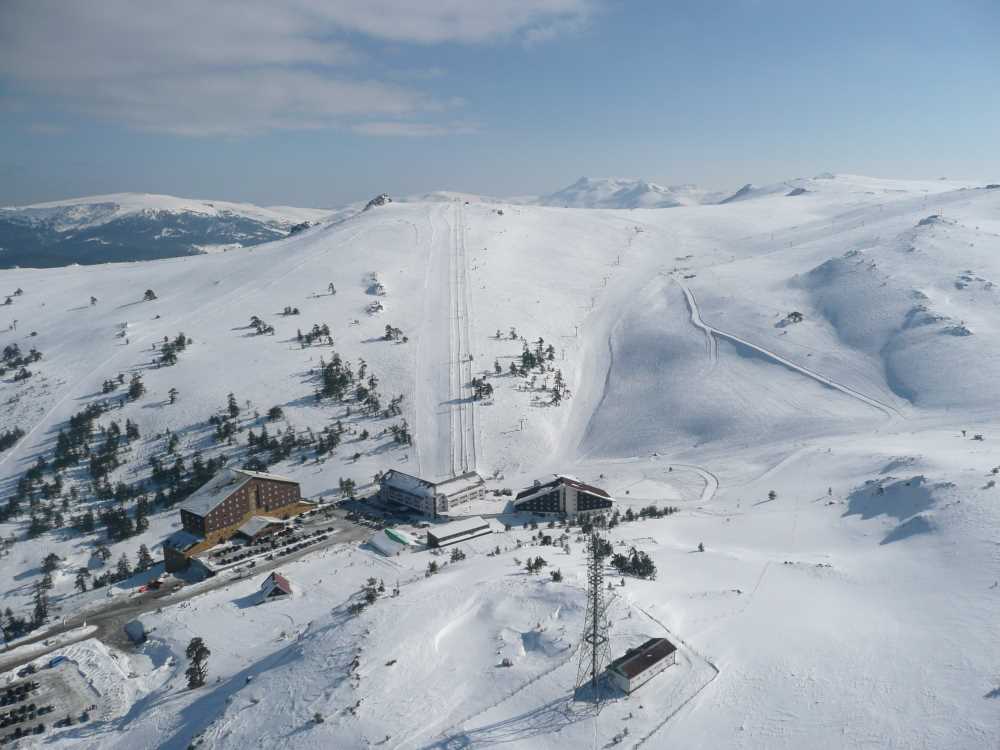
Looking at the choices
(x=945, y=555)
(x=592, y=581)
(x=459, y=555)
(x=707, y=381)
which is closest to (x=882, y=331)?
(x=707, y=381)

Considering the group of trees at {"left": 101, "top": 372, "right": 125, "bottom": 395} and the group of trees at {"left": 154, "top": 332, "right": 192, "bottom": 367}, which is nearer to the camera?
the group of trees at {"left": 101, "top": 372, "right": 125, "bottom": 395}

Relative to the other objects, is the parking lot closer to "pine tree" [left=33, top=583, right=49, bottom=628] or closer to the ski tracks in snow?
"pine tree" [left=33, top=583, right=49, bottom=628]

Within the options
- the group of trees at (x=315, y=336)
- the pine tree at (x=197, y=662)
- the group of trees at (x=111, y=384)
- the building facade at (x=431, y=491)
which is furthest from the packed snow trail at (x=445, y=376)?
the group of trees at (x=111, y=384)

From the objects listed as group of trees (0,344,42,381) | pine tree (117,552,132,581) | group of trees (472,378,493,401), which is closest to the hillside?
group of trees (0,344,42,381)

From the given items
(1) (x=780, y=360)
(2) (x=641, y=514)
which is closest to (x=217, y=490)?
(2) (x=641, y=514)

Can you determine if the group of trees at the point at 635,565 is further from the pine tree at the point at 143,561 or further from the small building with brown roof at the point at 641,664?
the pine tree at the point at 143,561

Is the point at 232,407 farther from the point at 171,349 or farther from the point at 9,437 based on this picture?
the point at 9,437

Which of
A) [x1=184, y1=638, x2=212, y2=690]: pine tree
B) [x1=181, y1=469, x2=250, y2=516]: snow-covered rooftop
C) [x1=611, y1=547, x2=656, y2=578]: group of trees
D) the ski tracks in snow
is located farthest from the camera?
the ski tracks in snow
